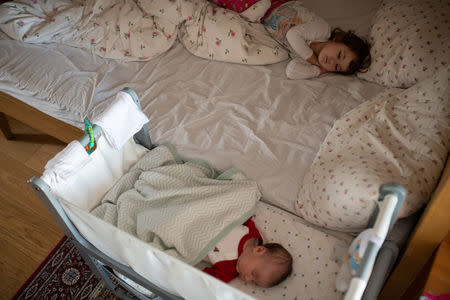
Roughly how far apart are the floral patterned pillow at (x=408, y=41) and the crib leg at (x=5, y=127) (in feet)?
6.33

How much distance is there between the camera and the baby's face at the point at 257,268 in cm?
94

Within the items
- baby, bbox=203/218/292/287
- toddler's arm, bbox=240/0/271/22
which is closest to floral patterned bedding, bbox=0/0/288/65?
toddler's arm, bbox=240/0/271/22

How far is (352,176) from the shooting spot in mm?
899

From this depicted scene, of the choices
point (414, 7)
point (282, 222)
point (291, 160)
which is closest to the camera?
point (282, 222)

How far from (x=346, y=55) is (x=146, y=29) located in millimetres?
978

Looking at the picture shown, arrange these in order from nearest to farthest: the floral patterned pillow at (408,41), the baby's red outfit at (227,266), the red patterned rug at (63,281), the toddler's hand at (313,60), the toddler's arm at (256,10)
Result: the baby's red outfit at (227,266) → the floral patterned pillow at (408,41) → the red patterned rug at (63,281) → the toddler's hand at (313,60) → the toddler's arm at (256,10)

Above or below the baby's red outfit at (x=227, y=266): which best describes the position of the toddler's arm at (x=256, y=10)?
above

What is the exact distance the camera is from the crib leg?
1884 millimetres

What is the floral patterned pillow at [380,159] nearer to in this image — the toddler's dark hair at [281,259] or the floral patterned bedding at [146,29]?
the toddler's dark hair at [281,259]

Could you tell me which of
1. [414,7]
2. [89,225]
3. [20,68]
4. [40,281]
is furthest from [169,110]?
[414,7]

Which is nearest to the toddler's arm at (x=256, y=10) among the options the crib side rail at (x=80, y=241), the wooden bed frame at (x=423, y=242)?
the wooden bed frame at (x=423, y=242)

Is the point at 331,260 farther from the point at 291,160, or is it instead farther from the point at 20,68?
the point at 20,68

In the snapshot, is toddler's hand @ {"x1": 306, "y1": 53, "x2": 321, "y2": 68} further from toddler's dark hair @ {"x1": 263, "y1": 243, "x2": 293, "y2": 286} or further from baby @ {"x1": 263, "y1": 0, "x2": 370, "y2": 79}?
toddler's dark hair @ {"x1": 263, "y1": 243, "x2": 293, "y2": 286}

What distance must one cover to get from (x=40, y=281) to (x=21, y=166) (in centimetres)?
72
